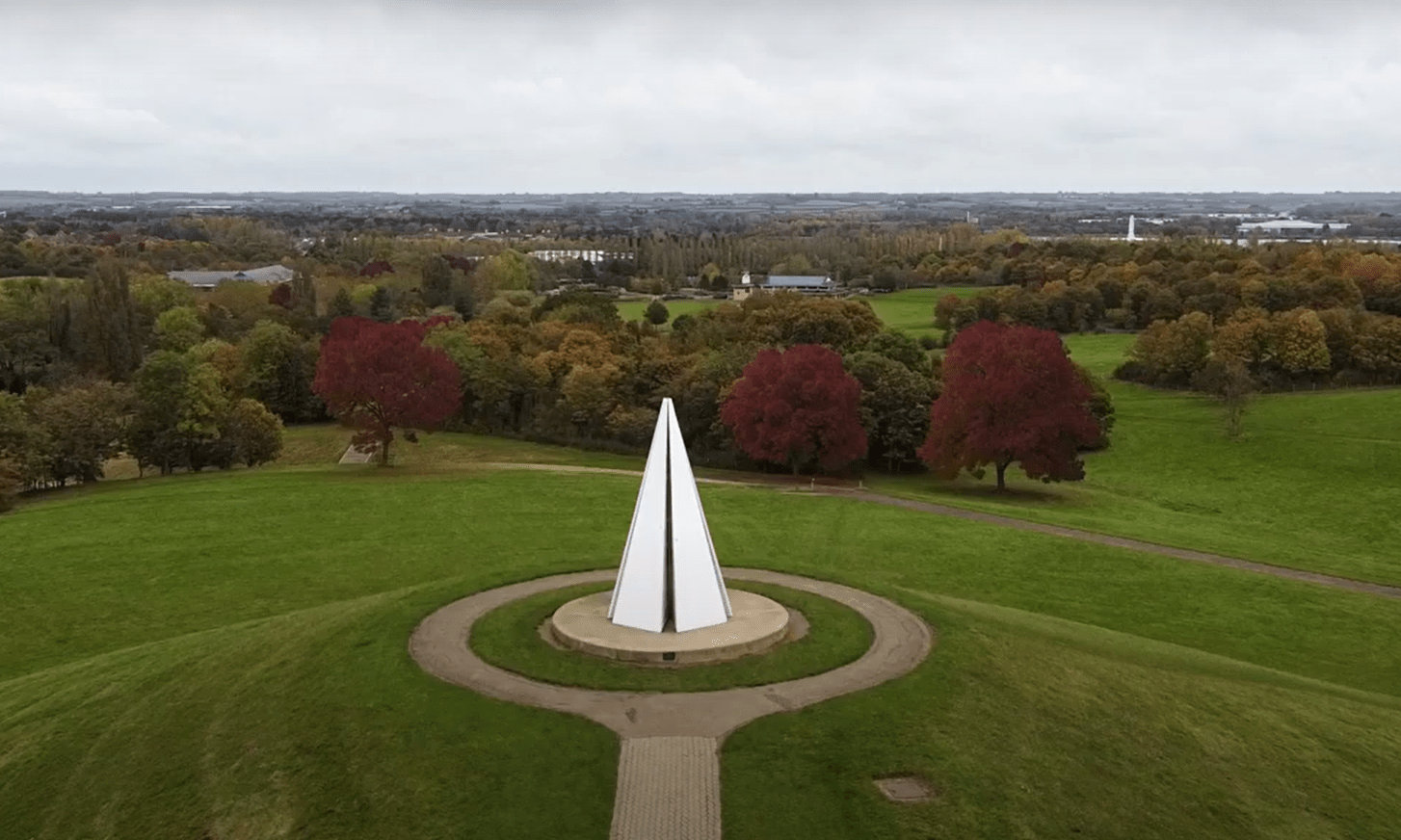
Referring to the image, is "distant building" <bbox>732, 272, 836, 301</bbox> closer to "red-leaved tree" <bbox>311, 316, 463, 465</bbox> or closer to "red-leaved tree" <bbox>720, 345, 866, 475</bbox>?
"red-leaved tree" <bbox>720, 345, 866, 475</bbox>

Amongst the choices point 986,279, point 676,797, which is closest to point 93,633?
point 676,797

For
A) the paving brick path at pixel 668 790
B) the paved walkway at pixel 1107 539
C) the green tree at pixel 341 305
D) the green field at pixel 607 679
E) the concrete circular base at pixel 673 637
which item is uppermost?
the green tree at pixel 341 305

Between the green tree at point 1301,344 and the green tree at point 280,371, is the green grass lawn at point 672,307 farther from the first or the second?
the green tree at point 1301,344

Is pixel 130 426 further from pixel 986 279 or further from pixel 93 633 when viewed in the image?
pixel 986 279

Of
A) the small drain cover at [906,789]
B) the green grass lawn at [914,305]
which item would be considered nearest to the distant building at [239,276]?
the green grass lawn at [914,305]

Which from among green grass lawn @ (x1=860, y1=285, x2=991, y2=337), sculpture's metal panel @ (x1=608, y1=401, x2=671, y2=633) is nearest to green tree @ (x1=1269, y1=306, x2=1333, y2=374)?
green grass lawn @ (x1=860, y1=285, x2=991, y2=337)

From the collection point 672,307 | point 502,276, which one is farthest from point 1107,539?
point 502,276
